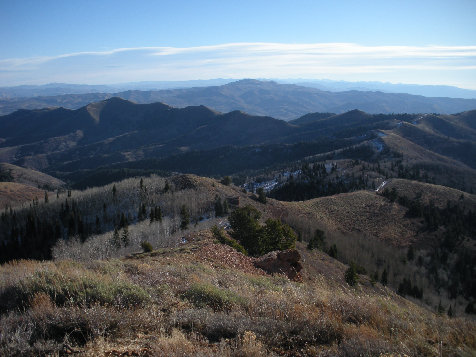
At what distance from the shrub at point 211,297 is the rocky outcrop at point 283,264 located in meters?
10.2

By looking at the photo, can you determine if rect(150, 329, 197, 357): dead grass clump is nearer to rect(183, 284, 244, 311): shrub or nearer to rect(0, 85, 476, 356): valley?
rect(0, 85, 476, 356): valley

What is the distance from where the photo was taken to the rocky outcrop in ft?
63.9

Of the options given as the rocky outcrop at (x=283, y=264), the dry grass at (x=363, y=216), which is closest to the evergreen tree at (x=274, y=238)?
the rocky outcrop at (x=283, y=264)

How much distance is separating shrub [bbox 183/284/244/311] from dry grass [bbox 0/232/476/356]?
0.03 meters

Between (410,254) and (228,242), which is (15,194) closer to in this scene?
(228,242)

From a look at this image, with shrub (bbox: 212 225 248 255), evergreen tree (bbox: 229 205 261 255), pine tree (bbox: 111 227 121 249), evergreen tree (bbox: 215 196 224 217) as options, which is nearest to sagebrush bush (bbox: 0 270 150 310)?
shrub (bbox: 212 225 248 255)

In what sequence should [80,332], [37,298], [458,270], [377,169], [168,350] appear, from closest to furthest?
[168,350] → [80,332] → [37,298] → [458,270] → [377,169]

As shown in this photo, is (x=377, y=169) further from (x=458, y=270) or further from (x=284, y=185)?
(x=458, y=270)

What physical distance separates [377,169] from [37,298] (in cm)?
14579

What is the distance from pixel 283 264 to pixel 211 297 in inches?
467

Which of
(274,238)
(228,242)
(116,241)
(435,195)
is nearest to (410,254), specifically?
(435,195)

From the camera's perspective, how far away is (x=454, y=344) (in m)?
6.97

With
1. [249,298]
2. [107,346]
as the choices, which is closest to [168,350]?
[107,346]

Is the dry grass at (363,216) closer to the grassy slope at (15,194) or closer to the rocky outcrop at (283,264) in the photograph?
the rocky outcrop at (283,264)
